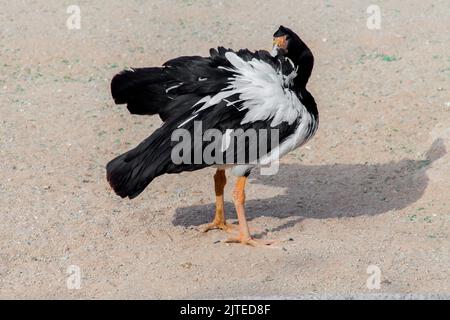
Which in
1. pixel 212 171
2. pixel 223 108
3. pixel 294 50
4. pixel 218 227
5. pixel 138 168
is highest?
pixel 294 50

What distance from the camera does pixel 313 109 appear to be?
7.77m

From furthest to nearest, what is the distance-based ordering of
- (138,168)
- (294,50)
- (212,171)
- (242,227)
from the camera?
1. (212,171)
2. (294,50)
3. (242,227)
4. (138,168)

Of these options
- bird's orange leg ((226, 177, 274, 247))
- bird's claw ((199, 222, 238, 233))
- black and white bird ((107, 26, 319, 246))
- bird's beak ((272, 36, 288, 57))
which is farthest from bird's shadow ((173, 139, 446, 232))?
bird's beak ((272, 36, 288, 57))

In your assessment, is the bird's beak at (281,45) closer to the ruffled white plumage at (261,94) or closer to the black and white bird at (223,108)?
the black and white bird at (223,108)

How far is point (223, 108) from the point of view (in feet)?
24.1

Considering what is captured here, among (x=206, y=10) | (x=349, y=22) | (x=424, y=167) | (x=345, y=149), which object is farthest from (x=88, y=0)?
(x=424, y=167)

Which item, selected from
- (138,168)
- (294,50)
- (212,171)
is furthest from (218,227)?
(294,50)

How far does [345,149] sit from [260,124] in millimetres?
2774

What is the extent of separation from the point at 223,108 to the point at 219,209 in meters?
1.11

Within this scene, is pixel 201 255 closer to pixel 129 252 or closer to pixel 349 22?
pixel 129 252

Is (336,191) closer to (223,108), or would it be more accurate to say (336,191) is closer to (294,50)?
(294,50)

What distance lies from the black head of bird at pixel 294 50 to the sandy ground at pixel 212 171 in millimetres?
1417

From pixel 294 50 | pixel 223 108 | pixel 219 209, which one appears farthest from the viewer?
pixel 219 209

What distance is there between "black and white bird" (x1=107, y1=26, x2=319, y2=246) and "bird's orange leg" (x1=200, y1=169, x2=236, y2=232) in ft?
0.31
